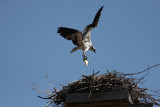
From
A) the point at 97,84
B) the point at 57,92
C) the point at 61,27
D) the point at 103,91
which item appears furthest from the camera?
the point at 61,27

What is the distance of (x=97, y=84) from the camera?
4.60 m

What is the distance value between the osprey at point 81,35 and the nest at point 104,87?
139 cm

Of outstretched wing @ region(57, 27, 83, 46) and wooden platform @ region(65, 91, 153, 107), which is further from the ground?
outstretched wing @ region(57, 27, 83, 46)

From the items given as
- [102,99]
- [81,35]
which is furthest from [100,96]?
[81,35]

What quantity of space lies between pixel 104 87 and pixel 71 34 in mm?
2211

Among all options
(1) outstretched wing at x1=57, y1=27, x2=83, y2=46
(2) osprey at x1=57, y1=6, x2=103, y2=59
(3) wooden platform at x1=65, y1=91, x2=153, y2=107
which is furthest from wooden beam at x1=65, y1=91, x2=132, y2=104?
(1) outstretched wing at x1=57, y1=27, x2=83, y2=46

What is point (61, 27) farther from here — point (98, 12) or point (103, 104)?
point (103, 104)

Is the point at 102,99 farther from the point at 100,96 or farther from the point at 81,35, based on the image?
the point at 81,35

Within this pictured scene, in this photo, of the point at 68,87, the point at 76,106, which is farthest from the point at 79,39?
the point at 76,106

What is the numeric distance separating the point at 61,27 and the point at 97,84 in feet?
7.13

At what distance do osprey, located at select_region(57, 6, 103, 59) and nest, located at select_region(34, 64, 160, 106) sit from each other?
1.39 meters

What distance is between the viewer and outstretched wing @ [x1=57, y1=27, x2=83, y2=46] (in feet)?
20.5

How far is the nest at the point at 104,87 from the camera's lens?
448 centimetres

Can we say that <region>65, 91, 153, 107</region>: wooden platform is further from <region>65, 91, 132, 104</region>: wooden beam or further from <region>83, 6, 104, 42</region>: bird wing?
<region>83, 6, 104, 42</region>: bird wing
